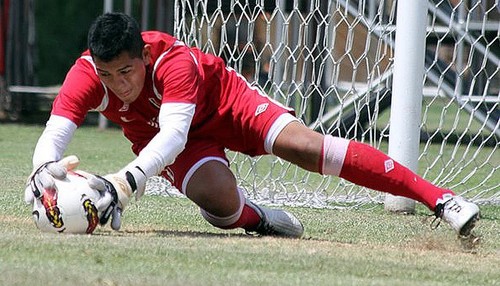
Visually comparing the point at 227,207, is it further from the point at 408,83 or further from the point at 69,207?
the point at 408,83

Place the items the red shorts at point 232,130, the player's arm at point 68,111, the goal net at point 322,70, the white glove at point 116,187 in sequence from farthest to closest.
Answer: the goal net at point 322,70
the red shorts at point 232,130
the player's arm at point 68,111
the white glove at point 116,187

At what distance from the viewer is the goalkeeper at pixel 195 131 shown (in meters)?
4.85

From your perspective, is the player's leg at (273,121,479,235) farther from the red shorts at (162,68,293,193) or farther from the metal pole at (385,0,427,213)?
the metal pole at (385,0,427,213)

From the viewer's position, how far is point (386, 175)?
202 inches

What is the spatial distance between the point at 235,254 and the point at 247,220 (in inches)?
38.7

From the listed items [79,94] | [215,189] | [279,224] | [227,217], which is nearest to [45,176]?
[79,94]

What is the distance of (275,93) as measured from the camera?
Answer: 8336 mm

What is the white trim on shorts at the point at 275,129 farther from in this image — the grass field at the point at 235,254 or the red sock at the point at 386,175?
the grass field at the point at 235,254

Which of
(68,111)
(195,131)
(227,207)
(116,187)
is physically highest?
(68,111)

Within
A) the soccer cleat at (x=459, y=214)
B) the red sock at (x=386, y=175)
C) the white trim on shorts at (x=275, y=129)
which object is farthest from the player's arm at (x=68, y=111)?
the soccer cleat at (x=459, y=214)

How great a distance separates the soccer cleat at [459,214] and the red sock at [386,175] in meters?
0.08

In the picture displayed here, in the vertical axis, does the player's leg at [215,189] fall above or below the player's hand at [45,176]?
below

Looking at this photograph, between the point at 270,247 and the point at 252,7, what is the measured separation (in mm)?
3964

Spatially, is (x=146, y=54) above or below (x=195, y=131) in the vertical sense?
above
